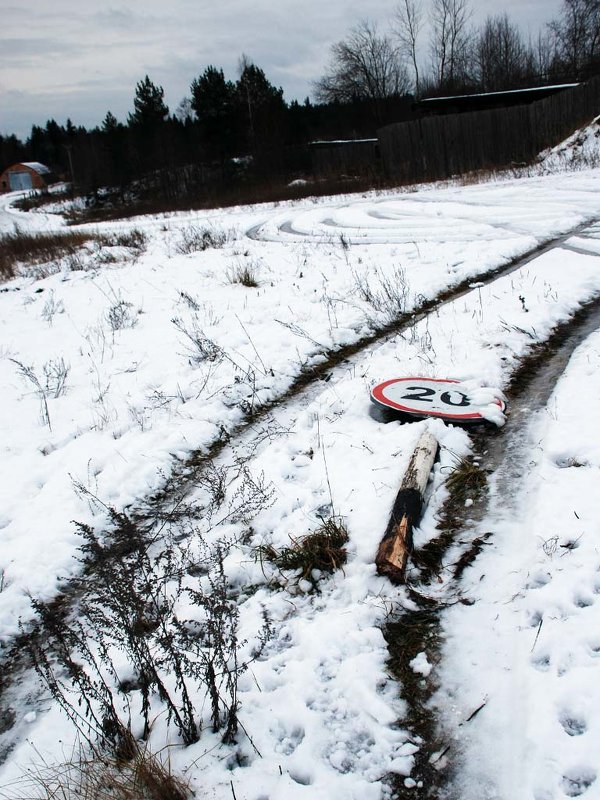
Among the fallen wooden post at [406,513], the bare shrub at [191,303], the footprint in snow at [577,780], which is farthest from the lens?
the bare shrub at [191,303]

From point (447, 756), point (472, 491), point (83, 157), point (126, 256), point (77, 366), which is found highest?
point (83, 157)

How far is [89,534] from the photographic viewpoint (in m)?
2.36

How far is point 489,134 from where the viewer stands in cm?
2539

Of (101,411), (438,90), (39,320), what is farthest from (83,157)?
(101,411)

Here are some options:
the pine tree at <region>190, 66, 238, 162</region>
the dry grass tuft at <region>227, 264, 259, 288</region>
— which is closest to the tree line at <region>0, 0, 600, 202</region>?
the pine tree at <region>190, 66, 238, 162</region>

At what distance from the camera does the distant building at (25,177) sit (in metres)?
77.7

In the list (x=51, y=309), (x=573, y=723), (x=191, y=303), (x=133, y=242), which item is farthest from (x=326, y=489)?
(x=133, y=242)

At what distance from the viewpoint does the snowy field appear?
2109 mm

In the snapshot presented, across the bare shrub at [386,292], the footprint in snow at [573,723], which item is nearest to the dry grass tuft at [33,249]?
the bare shrub at [386,292]

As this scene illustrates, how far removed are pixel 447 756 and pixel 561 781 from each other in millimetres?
388

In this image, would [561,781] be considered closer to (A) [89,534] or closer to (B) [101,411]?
(A) [89,534]

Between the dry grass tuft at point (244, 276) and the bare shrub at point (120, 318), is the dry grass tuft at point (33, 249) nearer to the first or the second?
the dry grass tuft at point (244, 276)

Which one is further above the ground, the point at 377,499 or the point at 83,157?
the point at 83,157

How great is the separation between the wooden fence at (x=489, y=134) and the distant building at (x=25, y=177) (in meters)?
67.3
